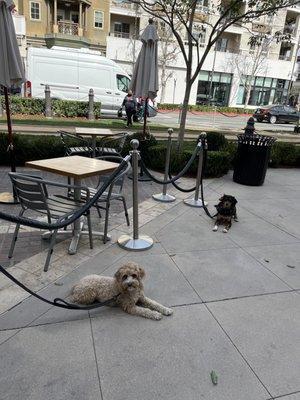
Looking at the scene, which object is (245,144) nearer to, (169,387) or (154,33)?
(154,33)

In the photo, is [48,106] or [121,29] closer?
[48,106]

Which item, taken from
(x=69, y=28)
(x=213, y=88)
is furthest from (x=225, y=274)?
(x=213, y=88)

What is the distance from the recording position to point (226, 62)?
3884cm

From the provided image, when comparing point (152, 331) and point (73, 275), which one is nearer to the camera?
point (152, 331)

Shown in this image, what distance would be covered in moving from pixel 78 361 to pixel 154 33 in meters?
6.96

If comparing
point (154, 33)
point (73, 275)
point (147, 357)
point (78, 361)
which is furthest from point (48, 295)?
point (154, 33)

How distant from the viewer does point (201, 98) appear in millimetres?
39781

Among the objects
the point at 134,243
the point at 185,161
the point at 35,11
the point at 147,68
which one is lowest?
the point at 134,243

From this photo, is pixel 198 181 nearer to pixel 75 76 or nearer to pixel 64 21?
pixel 75 76

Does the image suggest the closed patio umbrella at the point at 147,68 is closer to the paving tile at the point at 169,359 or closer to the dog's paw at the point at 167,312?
the dog's paw at the point at 167,312

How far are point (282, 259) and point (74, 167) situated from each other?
278cm

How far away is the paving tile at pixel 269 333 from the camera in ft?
8.11

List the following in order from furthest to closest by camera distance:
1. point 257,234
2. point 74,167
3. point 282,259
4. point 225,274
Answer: point 257,234, point 282,259, point 74,167, point 225,274

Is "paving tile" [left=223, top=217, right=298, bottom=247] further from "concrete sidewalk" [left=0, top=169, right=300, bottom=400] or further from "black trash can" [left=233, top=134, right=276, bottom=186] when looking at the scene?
"black trash can" [left=233, top=134, right=276, bottom=186]
